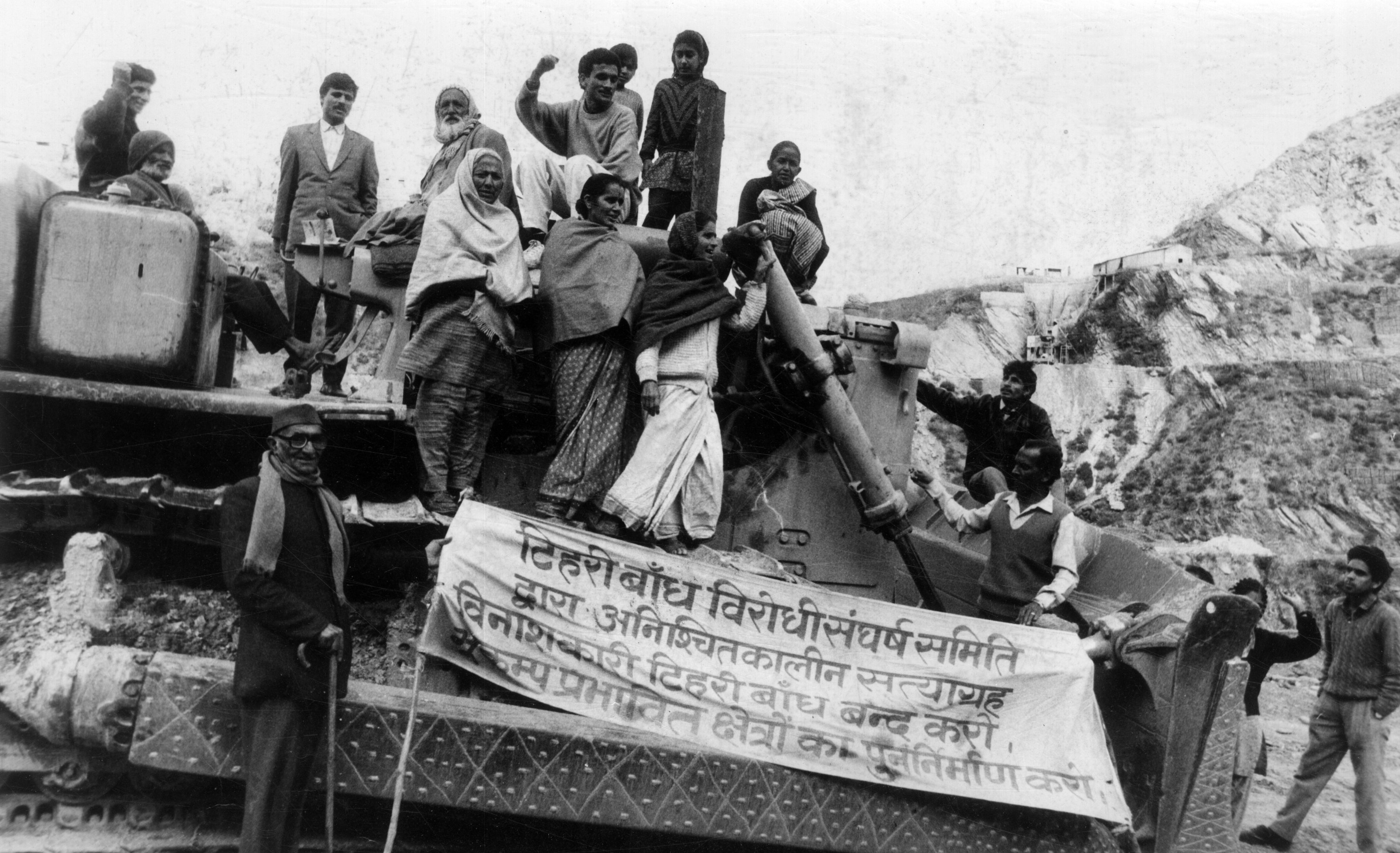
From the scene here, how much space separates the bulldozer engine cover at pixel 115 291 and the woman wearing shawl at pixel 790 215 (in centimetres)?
326

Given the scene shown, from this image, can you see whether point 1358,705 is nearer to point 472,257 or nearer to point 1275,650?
point 1275,650

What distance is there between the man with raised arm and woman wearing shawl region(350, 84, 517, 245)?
1407mm

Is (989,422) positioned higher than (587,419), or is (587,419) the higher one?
(989,422)

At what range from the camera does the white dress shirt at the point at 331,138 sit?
7434 mm

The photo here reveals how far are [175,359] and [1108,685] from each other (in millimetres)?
4246

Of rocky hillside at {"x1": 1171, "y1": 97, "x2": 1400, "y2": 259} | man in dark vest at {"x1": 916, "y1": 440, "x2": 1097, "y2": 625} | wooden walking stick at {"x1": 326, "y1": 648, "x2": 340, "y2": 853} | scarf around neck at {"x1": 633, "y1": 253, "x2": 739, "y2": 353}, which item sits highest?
rocky hillside at {"x1": 1171, "y1": 97, "x2": 1400, "y2": 259}

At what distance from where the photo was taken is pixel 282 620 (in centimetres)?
368

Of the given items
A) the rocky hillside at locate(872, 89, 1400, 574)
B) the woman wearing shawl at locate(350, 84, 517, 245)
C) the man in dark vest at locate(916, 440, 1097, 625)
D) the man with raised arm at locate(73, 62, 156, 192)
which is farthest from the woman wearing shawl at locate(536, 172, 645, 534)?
the rocky hillside at locate(872, 89, 1400, 574)

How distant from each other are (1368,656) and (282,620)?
6.13m

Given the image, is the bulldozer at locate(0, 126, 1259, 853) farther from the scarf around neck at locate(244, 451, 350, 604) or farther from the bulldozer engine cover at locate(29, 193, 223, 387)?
the scarf around neck at locate(244, 451, 350, 604)

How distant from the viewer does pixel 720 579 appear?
4594mm

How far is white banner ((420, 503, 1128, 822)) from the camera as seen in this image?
4355 millimetres

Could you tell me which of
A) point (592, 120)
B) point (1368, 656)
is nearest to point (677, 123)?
point (592, 120)

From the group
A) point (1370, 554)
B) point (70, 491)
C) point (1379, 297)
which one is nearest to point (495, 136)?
point (70, 491)
